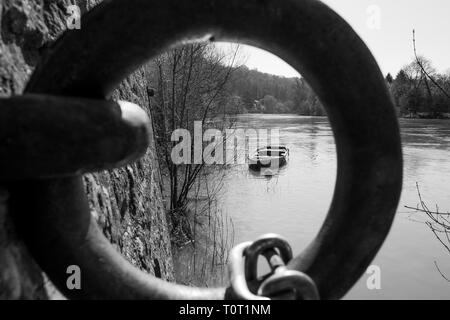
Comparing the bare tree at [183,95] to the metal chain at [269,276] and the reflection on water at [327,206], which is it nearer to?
the reflection on water at [327,206]

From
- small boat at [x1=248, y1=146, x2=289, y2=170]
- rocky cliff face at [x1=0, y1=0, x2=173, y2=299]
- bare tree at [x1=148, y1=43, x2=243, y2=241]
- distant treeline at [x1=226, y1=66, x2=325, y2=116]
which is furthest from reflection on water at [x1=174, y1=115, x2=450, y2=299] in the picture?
distant treeline at [x1=226, y1=66, x2=325, y2=116]

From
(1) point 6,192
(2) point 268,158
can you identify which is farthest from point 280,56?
(2) point 268,158

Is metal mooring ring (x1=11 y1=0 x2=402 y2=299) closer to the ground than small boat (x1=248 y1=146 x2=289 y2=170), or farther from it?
farther from it

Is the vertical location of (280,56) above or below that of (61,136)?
above

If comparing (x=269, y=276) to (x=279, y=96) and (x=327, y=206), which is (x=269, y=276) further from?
(x=279, y=96)

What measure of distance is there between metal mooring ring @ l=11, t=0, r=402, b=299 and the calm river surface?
617 centimetres

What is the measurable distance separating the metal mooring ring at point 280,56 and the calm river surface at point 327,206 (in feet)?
20.2

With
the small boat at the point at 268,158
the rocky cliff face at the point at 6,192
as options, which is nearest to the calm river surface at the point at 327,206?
the small boat at the point at 268,158

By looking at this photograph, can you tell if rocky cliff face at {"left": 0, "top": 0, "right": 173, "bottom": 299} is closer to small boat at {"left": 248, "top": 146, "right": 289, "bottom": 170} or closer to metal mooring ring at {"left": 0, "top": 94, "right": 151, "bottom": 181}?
metal mooring ring at {"left": 0, "top": 94, "right": 151, "bottom": 181}

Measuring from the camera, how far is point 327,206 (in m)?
17.6

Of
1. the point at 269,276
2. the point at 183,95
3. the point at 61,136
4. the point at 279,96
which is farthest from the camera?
the point at 279,96

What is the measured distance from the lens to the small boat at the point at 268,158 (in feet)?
80.0

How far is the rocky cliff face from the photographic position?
72 centimetres
